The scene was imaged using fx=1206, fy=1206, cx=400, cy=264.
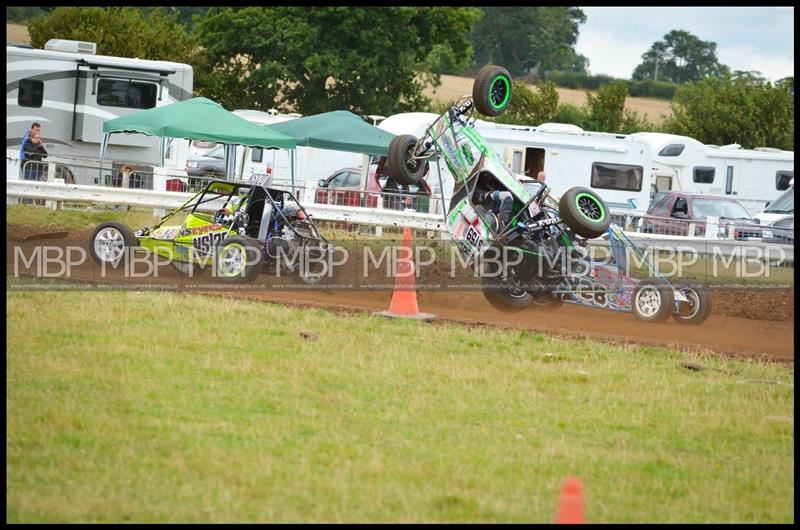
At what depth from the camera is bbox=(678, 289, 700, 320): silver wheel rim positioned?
47.3 ft

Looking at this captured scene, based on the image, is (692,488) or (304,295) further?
(304,295)

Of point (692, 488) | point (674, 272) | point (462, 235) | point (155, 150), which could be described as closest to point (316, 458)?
point (692, 488)

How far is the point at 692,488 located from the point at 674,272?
998 centimetres

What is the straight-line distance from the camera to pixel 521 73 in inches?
4446

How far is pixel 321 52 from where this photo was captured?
43688mm

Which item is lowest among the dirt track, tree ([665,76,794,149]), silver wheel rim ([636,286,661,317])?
the dirt track

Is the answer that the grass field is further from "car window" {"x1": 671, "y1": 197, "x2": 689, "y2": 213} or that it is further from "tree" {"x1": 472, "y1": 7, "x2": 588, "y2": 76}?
"tree" {"x1": 472, "y1": 7, "x2": 588, "y2": 76}

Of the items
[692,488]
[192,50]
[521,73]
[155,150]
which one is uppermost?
[521,73]

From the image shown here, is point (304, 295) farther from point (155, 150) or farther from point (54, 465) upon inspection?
point (155, 150)

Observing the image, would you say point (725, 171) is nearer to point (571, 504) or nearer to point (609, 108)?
point (609, 108)

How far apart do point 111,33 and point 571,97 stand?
40879 millimetres

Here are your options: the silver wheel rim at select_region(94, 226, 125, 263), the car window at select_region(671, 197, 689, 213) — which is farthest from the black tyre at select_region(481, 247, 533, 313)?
the car window at select_region(671, 197, 689, 213)

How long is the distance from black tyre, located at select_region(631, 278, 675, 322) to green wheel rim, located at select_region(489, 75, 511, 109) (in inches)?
111

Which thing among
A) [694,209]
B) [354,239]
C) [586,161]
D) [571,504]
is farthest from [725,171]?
[571,504]
